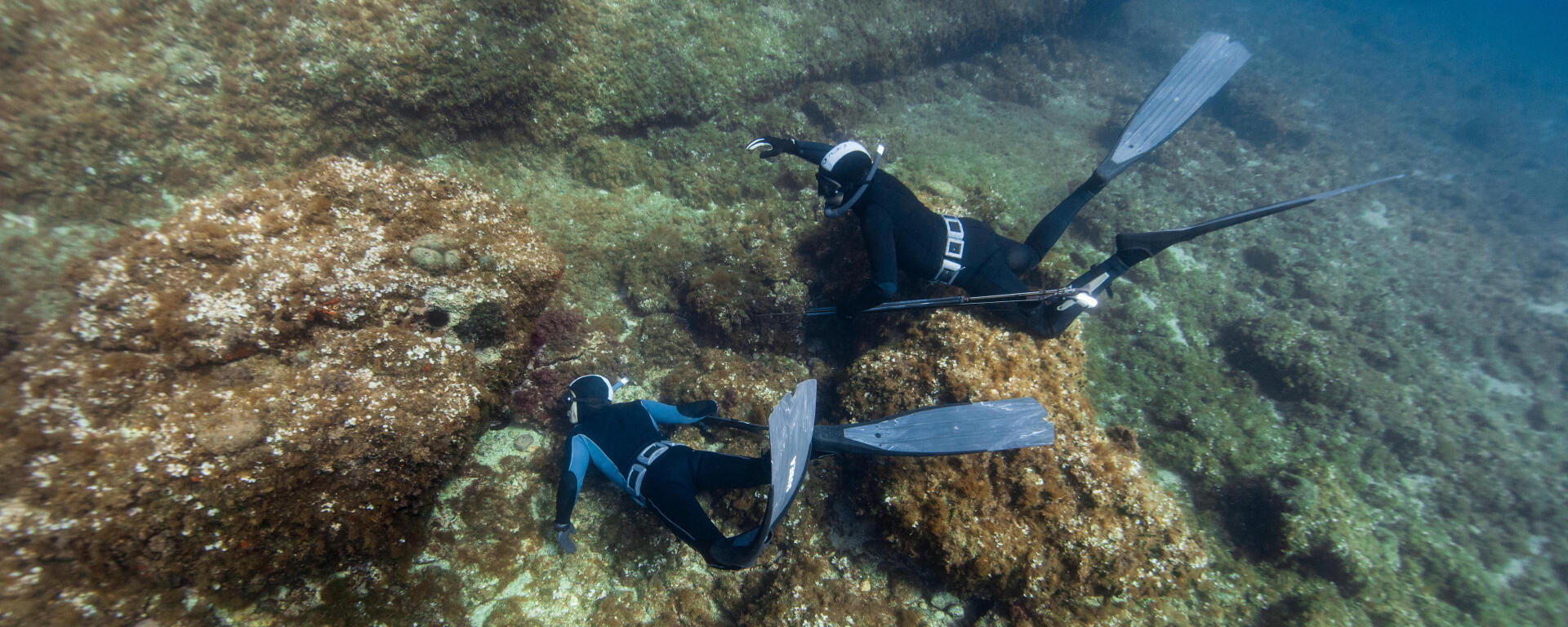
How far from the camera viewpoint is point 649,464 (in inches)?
169

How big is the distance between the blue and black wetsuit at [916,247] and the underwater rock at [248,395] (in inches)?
127

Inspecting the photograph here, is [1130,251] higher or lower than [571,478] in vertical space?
higher

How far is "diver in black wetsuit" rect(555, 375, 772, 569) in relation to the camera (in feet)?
13.2

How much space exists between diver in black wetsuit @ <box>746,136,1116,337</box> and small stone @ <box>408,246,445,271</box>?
2.94 m

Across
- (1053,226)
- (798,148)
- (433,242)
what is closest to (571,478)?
(433,242)

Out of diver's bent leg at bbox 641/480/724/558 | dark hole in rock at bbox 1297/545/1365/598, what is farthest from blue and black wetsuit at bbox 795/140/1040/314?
dark hole in rock at bbox 1297/545/1365/598

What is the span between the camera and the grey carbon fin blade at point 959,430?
412cm

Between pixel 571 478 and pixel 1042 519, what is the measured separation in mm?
3858

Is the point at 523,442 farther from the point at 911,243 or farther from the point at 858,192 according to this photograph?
the point at 911,243

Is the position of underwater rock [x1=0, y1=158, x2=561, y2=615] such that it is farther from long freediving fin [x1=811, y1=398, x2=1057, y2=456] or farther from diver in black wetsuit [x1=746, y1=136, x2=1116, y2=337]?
diver in black wetsuit [x1=746, y1=136, x2=1116, y2=337]

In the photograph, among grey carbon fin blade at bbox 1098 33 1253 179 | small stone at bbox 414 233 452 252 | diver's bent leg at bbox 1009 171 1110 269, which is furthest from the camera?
grey carbon fin blade at bbox 1098 33 1253 179

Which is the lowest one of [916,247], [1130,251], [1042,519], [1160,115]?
[1042,519]

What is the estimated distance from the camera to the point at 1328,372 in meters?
7.42

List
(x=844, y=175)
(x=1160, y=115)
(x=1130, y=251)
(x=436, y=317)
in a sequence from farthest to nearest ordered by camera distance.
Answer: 1. (x=1160, y=115)
2. (x=1130, y=251)
3. (x=844, y=175)
4. (x=436, y=317)
